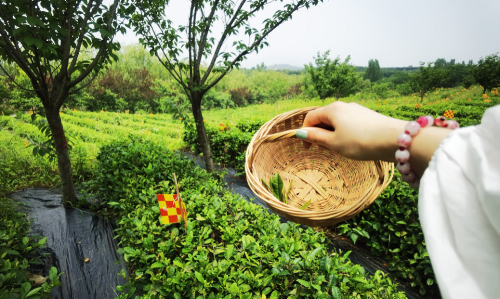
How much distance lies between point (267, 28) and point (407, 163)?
7.75 ft

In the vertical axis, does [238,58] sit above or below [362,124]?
above

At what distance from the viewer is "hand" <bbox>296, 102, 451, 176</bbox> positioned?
1.80 feet

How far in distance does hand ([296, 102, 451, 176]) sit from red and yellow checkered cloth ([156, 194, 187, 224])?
0.89 m

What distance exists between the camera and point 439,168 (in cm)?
39

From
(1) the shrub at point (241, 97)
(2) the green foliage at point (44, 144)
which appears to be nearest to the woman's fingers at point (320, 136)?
(2) the green foliage at point (44, 144)

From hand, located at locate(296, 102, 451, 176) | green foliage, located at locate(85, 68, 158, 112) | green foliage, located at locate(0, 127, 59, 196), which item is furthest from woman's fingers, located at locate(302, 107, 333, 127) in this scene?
green foliage, located at locate(85, 68, 158, 112)

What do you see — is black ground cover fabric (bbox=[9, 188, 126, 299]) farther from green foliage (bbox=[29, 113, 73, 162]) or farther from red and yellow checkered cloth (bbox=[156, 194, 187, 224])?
red and yellow checkered cloth (bbox=[156, 194, 187, 224])

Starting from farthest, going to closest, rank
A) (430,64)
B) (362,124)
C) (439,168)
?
(430,64), (362,124), (439,168)

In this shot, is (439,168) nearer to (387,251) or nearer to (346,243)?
(387,251)

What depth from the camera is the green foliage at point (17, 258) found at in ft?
3.99

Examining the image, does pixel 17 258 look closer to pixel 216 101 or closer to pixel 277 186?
pixel 277 186

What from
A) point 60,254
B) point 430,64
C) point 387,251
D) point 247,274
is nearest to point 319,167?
point 247,274

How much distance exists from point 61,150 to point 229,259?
221 centimetres

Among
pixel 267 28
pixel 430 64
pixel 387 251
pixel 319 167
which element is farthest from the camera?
pixel 430 64
